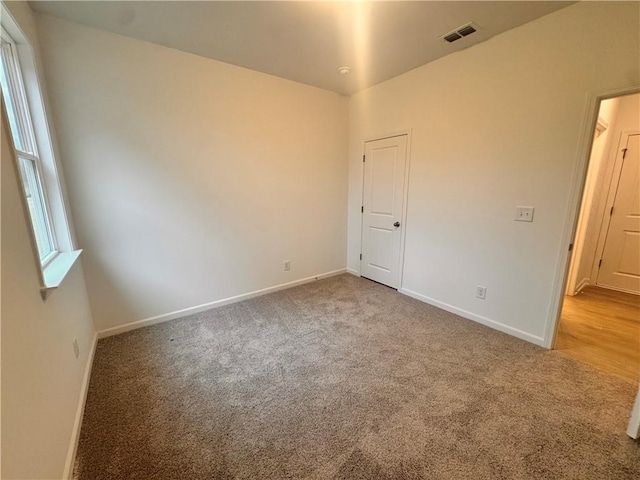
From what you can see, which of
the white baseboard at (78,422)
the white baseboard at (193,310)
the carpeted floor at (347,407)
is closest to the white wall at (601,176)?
the carpeted floor at (347,407)

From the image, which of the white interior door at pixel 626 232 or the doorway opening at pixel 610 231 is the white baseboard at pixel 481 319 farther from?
the white interior door at pixel 626 232

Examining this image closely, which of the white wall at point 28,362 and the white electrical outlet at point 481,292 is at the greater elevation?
the white wall at point 28,362

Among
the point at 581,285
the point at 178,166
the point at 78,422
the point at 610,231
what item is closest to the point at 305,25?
the point at 178,166

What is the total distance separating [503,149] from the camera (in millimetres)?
2344

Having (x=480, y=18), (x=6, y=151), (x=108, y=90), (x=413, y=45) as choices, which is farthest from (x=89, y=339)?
(x=480, y=18)

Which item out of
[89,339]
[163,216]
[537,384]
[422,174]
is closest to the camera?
[537,384]

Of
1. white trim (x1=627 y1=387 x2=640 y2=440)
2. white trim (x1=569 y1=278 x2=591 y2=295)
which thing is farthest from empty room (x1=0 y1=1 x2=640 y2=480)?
white trim (x1=569 y1=278 x2=591 y2=295)

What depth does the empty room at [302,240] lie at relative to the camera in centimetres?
136

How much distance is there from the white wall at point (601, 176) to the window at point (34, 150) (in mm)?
5076

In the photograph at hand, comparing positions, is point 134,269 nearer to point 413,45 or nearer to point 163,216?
point 163,216

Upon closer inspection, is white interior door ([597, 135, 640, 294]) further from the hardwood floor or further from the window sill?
the window sill

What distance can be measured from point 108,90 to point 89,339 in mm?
2046

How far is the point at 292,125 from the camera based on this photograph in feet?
10.8

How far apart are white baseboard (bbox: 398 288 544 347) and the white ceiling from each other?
2.51 meters
